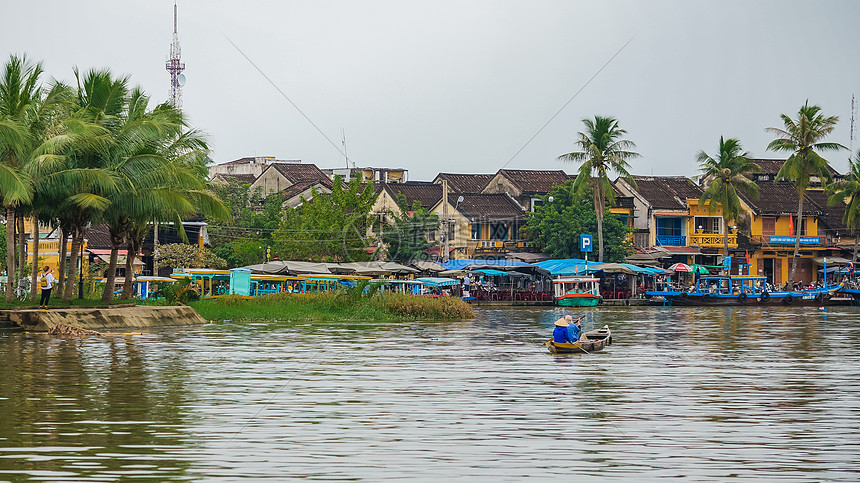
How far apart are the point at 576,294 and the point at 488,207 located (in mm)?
16691

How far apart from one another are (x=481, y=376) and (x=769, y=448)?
348 inches

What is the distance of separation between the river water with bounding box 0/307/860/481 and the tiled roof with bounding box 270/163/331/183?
56588 mm

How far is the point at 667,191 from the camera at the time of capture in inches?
3226

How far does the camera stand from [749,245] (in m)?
80.9

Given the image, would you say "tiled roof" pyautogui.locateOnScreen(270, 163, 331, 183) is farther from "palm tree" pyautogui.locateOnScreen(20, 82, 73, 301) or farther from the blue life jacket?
the blue life jacket

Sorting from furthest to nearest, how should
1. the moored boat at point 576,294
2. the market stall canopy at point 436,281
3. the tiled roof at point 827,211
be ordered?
1. the tiled roof at point 827,211
2. the moored boat at point 576,294
3. the market stall canopy at point 436,281

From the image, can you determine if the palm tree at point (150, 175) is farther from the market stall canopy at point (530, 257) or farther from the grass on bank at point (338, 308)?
the market stall canopy at point (530, 257)

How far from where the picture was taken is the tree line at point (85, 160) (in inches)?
1222

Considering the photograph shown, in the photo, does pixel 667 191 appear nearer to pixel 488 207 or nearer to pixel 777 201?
pixel 777 201

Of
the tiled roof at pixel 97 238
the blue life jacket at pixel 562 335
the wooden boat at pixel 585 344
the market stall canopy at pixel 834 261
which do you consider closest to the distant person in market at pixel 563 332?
the blue life jacket at pixel 562 335

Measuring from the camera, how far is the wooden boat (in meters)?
26.4

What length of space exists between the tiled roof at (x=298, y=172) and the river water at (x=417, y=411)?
5659cm

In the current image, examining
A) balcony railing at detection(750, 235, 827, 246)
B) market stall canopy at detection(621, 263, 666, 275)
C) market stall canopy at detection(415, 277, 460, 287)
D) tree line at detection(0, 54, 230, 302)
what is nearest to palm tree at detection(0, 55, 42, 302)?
tree line at detection(0, 54, 230, 302)

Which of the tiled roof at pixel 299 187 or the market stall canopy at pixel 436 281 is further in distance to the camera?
the tiled roof at pixel 299 187
